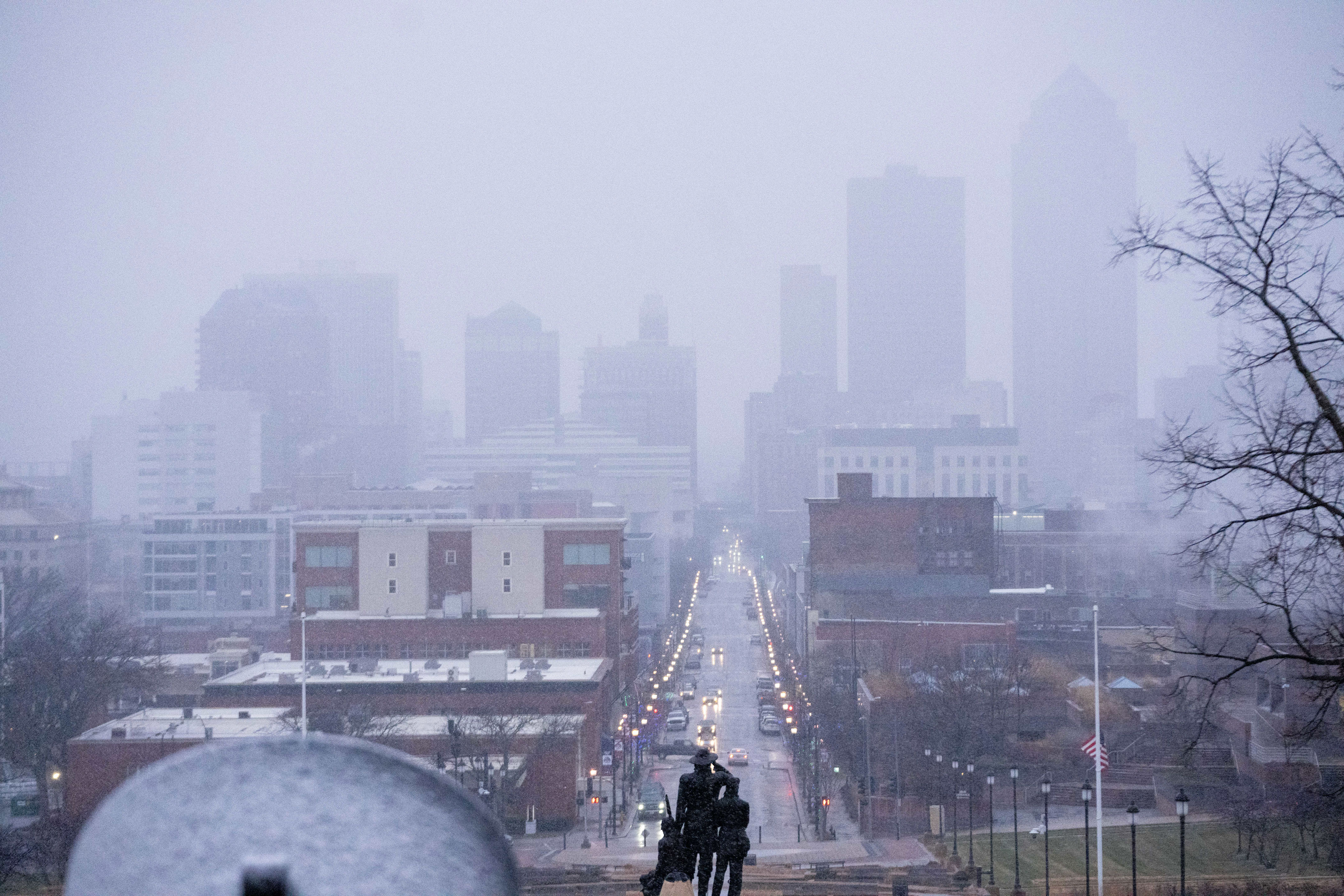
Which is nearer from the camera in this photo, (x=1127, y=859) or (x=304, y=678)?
(x=1127, y=859)

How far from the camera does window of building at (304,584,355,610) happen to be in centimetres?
5569

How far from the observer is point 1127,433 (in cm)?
18262

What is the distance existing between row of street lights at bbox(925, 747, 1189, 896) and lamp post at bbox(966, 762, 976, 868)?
40 millimetres

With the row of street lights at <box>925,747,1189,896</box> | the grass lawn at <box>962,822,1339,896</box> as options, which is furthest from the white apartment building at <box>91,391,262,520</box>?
the grass lawn at <box>962,822,1339,896</box>

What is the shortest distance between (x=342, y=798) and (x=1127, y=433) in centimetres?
19238

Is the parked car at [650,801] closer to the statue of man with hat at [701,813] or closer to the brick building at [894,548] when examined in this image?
the brick building at [894,548]

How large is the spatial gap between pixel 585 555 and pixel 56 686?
21646 millimetres

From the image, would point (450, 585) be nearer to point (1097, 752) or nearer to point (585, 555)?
point (585, 555)

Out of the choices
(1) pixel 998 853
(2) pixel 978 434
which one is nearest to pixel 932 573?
(1) pixel 998 853

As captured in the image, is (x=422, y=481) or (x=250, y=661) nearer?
(x=250, y=661)

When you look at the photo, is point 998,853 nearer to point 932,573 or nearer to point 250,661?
point 932,573

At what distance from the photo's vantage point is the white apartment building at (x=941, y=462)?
136 m

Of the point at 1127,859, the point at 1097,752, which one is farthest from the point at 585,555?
the point at 1097,752

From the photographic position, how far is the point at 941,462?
138 metres
